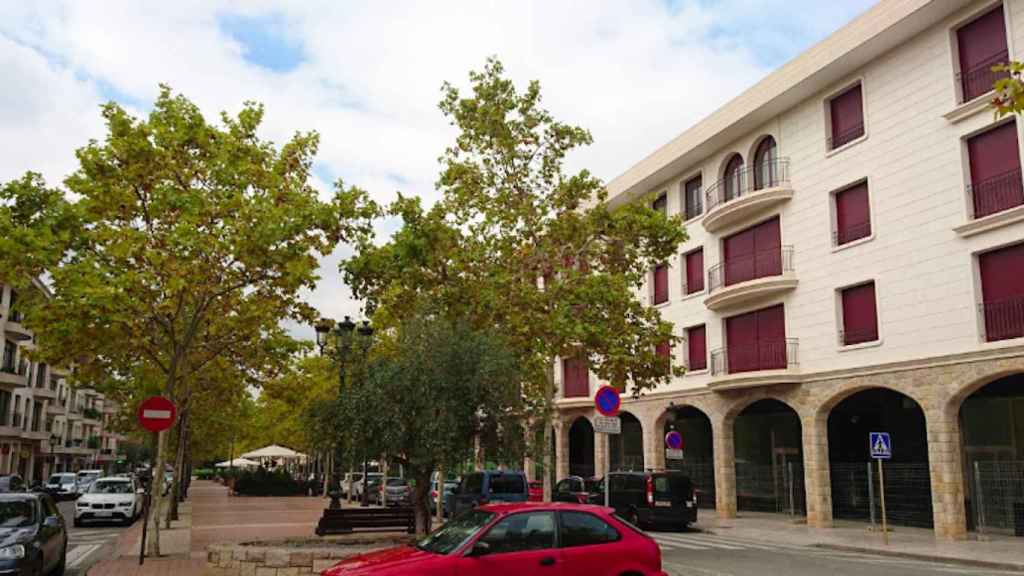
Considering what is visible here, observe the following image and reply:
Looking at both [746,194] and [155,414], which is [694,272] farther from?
[155,414]

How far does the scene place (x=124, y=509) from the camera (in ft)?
82.4

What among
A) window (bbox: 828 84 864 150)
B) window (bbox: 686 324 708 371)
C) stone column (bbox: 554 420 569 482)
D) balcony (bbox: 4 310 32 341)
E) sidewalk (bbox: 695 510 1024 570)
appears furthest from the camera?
balcony (bbox: 4 310 32 341)

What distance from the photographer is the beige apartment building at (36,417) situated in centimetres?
5028

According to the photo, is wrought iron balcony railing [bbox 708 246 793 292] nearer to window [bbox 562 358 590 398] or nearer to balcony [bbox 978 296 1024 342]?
balcony [bbox 978 296 1024 342]

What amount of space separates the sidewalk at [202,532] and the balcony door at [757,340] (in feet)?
48.5

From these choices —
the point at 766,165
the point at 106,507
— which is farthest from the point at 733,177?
the point at 106,507

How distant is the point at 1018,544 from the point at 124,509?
2424 centimetres

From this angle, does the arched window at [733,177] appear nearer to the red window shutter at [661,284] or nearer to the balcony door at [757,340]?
the balcony door at [757,340]

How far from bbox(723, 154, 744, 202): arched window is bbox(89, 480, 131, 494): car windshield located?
74.2 feet

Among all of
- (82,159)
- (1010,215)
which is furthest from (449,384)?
(1010,215)

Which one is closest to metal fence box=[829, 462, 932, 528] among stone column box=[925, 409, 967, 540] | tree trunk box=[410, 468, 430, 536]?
stone column box=[925, 409, 967, 540]

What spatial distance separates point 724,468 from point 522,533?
21016 millimetres

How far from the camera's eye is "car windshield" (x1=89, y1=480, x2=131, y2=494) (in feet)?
86.4

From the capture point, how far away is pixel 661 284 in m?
33.4
